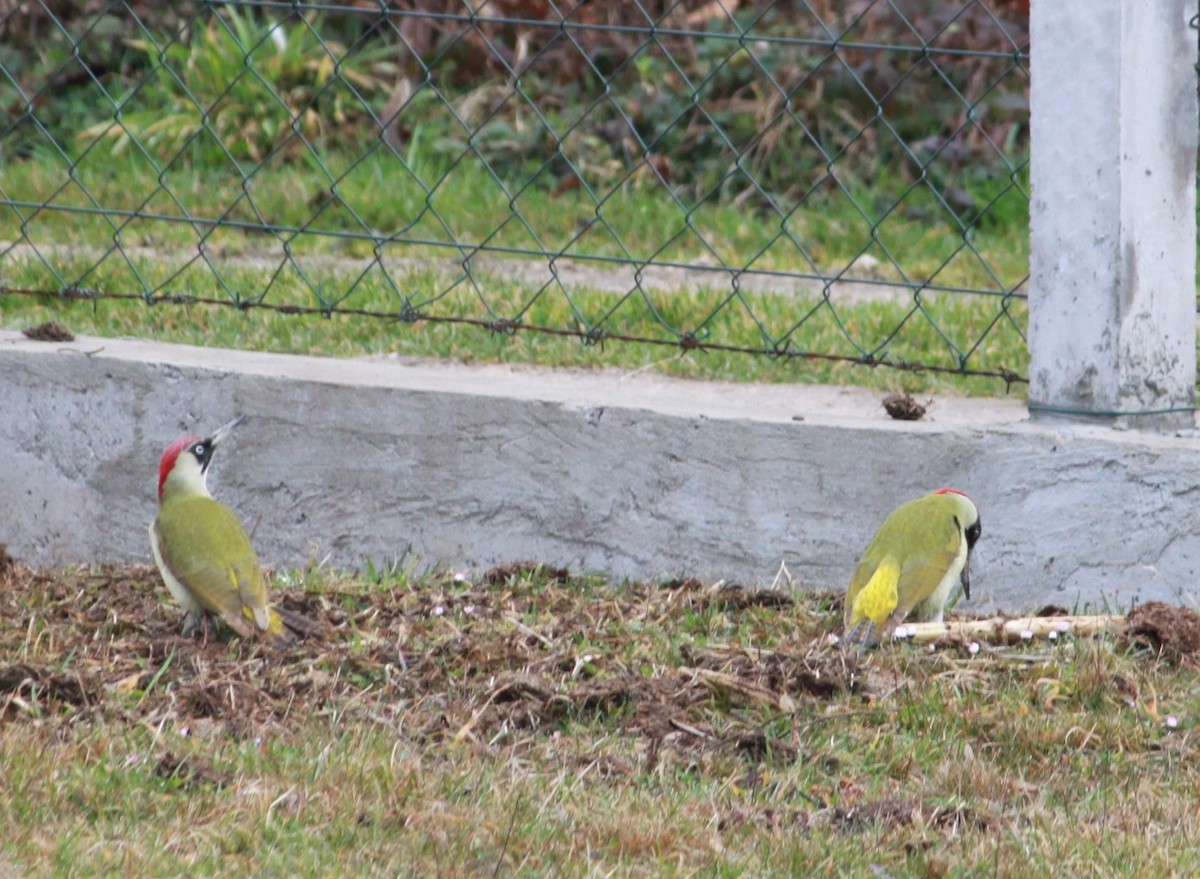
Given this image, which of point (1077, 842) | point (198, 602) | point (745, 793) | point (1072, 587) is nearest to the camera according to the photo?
point (1077, 842)

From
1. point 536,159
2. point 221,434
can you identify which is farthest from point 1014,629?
point 536,159

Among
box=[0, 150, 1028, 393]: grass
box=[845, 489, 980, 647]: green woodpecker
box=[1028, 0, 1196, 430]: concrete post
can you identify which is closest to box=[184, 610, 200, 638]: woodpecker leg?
box=[0, 150, 1028, 393]: grass

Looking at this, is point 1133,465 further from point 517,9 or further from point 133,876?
point 517,9

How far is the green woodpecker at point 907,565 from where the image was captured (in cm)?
400

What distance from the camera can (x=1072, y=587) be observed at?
14.1 feet

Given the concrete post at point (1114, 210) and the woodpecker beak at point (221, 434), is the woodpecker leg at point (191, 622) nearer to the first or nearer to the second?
the woodpecker beak at point (221, 434)

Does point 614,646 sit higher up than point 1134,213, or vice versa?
point 1134,213

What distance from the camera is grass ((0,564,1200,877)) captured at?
297 centimetres

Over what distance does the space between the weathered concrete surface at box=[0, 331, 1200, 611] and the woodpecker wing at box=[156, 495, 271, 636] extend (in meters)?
0.56

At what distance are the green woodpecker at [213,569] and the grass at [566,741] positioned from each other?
0.24ft

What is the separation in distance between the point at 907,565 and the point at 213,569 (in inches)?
57.9

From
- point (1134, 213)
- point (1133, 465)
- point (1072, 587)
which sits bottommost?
point (1072, 587)

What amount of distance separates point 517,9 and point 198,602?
20.0 feet

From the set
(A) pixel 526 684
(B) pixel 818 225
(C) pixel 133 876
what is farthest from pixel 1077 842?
(B) pixel 818 225
